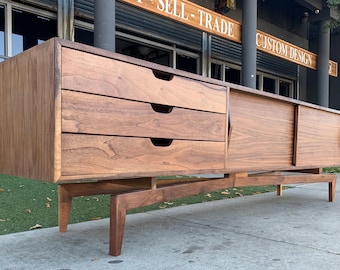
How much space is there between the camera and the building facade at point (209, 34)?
6348 mm

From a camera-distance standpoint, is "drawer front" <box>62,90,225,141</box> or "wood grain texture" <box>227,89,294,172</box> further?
"wood grain texture" <box>227,89,294,172</box>

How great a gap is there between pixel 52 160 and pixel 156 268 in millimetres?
794

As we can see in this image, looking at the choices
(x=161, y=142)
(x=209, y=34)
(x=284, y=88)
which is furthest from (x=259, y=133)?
(x=284, y=88)

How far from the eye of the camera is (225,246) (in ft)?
7.59

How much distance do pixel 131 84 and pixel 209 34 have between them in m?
6.53

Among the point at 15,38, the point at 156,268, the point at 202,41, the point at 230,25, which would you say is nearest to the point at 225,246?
the point at 156,268

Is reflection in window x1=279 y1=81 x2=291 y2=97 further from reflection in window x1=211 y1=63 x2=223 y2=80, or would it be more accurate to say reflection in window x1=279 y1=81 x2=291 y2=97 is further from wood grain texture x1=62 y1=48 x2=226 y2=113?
wood grain texture x1=62 y1=48 x2=226 y2=113

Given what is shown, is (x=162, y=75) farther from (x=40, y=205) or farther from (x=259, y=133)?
(x=40, y=205)

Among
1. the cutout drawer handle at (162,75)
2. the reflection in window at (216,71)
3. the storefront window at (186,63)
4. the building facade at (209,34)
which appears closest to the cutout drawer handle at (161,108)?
the cutout drawer handle at (162,75)

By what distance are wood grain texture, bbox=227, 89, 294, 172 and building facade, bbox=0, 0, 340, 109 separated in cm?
301

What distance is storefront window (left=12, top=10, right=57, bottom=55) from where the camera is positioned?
20.6 feet

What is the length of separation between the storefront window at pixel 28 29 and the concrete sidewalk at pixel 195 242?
4.52 m

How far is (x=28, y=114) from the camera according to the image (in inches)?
71.4

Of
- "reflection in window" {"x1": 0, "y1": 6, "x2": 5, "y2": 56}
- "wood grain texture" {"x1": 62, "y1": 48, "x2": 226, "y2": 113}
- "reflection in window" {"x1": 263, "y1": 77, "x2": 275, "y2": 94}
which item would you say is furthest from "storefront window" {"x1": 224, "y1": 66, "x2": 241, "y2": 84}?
"wood grain texture" {"x1": 62, "y1": 48, "x2": 226, "y2": 113}
